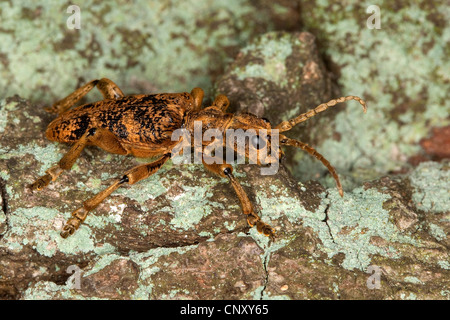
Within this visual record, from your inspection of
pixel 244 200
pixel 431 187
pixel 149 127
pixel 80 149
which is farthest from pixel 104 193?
pixel 431 187

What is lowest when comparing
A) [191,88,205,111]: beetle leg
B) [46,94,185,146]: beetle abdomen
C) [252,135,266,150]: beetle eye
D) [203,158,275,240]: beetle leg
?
[203,158,275,240]: beetle leg

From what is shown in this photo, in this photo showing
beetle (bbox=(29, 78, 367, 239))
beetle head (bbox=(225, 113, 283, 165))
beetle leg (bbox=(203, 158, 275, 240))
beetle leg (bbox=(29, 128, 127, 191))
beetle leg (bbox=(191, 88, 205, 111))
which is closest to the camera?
beetle leg (bbox=(203, 158, 275, 240))

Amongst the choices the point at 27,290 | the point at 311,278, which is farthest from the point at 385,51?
the point at 27,290

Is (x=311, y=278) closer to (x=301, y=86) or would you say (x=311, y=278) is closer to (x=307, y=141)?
(x=307, y=141)

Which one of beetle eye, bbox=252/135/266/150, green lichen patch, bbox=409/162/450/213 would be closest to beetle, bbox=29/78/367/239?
beetle eye, bbox=252/135/266/150

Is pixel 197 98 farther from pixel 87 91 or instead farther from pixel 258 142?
pixel 87 91

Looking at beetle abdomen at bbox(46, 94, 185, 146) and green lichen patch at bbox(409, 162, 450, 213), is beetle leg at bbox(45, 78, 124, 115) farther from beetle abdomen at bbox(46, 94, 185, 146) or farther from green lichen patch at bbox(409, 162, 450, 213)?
green lichen patch at bbox(409, 162, 450, 213)
